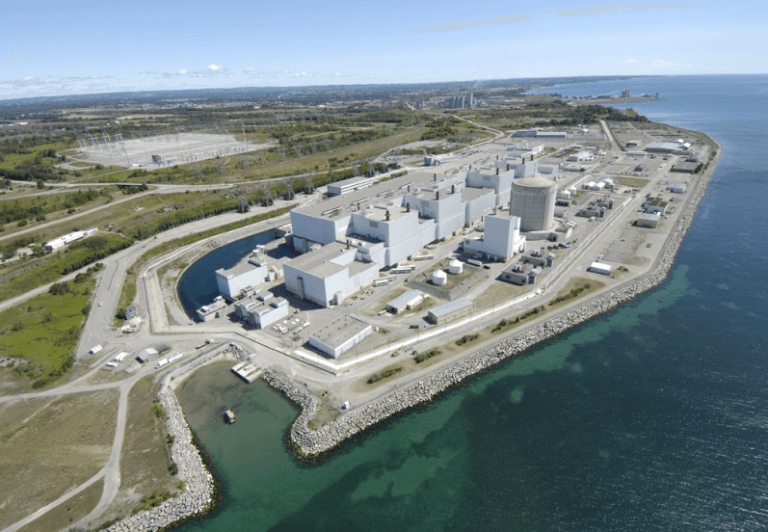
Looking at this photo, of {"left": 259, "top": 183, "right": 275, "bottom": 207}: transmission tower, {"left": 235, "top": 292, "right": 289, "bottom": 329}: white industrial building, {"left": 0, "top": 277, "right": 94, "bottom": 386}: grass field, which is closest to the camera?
{"left": 0, "top": 277, "right": 94, "bottom": 386}: grass field

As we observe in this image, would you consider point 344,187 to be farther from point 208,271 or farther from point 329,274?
point 329,274

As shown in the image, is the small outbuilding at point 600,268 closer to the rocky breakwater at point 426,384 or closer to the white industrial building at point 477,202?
the rocky breakwater at point 426,384

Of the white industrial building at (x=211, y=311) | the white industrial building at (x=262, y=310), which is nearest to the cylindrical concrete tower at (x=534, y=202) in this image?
the white industrial building at (x=262, y=310)

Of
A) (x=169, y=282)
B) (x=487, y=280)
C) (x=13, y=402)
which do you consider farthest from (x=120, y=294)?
(x=487, y=280)

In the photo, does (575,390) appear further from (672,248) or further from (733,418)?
(672,248)

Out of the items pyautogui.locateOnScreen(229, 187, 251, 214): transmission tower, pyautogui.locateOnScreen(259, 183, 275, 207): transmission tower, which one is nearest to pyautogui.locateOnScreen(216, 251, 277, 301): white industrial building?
pyautogui.locateOnScreen(229, 187, 251, 214): transmission tower

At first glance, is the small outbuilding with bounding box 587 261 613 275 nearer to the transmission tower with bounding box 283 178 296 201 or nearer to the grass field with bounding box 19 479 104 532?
the grass field with bounding box 19 479 104 532

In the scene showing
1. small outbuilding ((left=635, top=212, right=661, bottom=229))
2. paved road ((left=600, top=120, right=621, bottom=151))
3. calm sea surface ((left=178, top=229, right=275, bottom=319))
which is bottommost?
calm sea surface ((left=178, top=229, right=275, bottom=319))

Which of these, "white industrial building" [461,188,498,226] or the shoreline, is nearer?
the shoreline
